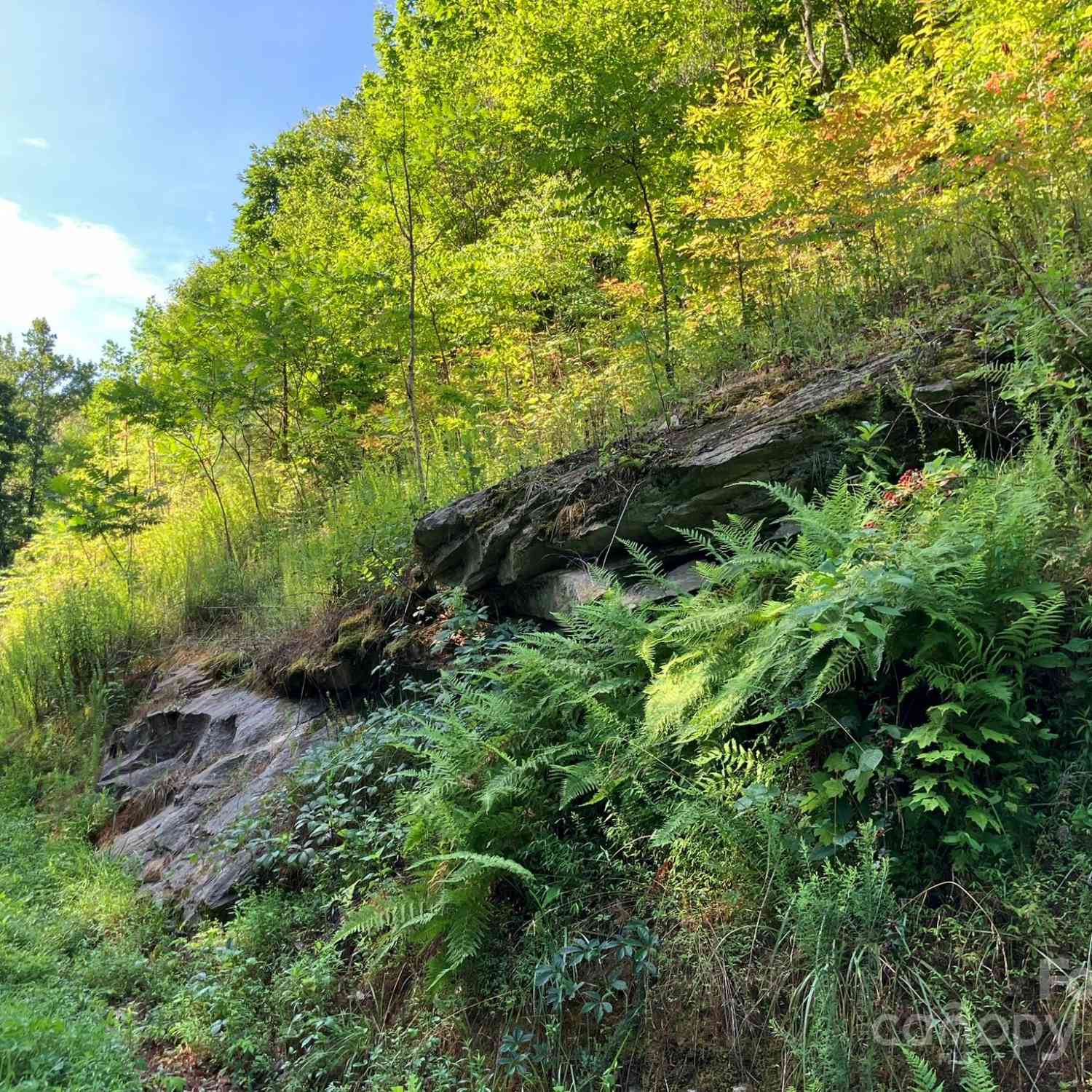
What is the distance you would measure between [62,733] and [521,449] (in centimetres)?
525

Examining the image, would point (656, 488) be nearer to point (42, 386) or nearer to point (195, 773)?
point (195, 773)

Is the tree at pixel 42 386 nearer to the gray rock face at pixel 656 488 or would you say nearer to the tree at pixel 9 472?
the tree at pixel 9 472

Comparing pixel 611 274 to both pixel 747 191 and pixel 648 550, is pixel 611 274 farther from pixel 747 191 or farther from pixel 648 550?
pixel 648 550

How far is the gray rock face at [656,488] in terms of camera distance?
350 cm

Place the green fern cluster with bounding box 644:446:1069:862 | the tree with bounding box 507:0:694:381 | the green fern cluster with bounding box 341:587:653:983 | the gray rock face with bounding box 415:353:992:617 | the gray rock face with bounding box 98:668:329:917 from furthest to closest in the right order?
the tree with bounding box 507:0:694:381, the gray rock face with bounding box 98:668:329:917, the gray rock face with bounding box 415:353:992:617, the green fern cluster with bounding box 341:587:653:983, the green fern cluster with bounding box 644:446:1069:862

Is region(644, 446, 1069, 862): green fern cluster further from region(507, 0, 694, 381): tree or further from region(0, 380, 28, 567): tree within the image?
region(0, 380, 28, 567): tree

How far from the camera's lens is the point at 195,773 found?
536cm

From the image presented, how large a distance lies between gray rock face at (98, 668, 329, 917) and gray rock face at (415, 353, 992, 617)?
157 cm

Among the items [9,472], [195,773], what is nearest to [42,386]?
[9,472]

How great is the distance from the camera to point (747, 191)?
5.81 meters

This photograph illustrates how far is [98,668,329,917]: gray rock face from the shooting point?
13.9 ft

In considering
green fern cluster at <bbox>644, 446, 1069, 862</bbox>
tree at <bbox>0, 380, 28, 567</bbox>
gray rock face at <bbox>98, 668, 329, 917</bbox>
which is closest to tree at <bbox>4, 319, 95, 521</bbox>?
tree at <bbox>0, 380, 28, 567</bbox>

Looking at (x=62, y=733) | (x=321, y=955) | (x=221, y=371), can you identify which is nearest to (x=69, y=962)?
(x=321, y=955)

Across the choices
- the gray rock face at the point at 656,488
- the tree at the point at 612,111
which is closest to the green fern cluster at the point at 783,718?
the gray rock face at the point at 656,488
